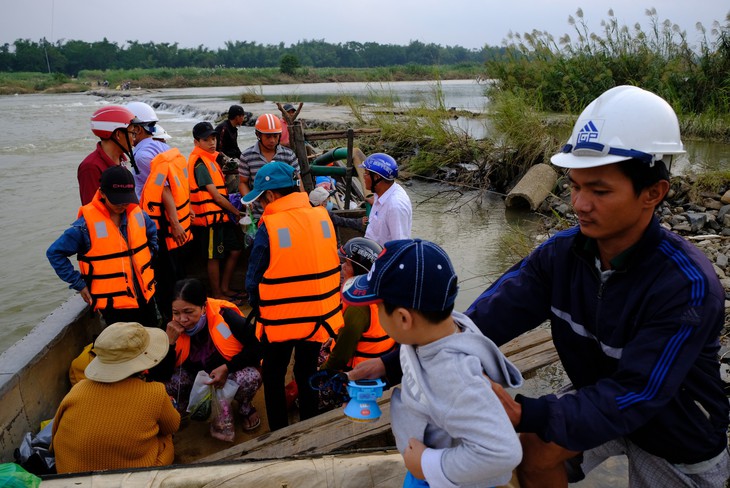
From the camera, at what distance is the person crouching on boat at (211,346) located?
339cm

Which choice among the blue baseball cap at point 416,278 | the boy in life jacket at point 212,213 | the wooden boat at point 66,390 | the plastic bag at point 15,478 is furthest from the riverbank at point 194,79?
the blue baseball cap at point 416,278

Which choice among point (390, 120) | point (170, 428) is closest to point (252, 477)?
point (170, 428)

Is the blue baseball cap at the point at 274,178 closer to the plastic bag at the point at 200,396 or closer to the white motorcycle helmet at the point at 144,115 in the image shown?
the plastic bag at the point at 200,396

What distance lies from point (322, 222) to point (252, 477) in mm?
1464

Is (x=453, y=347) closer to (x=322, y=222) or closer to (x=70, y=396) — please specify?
(x=322, y=222)

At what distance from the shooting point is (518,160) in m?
11.5

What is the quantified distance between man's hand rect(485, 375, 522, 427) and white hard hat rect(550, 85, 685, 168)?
65 cm

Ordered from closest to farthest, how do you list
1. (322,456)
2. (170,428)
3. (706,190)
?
1. (322,456)
2. (170,428)
3. (706,190)

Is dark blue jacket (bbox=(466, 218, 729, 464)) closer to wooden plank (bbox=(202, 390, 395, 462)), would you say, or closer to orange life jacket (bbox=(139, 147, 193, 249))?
wooden plank (bbox=(202, 390, 395, 462))

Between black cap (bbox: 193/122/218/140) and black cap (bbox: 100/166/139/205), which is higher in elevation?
black cap (bbox: 193/122/218/140)

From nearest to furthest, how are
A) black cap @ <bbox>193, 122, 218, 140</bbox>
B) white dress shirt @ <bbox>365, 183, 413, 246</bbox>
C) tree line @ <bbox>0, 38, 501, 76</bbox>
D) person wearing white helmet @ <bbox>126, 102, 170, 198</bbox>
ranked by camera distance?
white dress shirt @ <bbox>365, 183, 413, 246</bbox> → person wearing white helmet @ <bbox>126, 102, 170, 198</bbox> → black cap @ <bbox>193, 122, 218, 140</bbox> → tree line @ <bbox>0, 38, 501, 76</bbox>

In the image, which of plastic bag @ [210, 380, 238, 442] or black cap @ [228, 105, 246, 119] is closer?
plastic bag @ [210, 380, 238, 442]

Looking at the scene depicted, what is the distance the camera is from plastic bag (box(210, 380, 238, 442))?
345 centimetres

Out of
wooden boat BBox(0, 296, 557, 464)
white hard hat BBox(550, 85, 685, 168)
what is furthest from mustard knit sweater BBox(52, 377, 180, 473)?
white hard hat BBox(550, 85, 685, 168)
